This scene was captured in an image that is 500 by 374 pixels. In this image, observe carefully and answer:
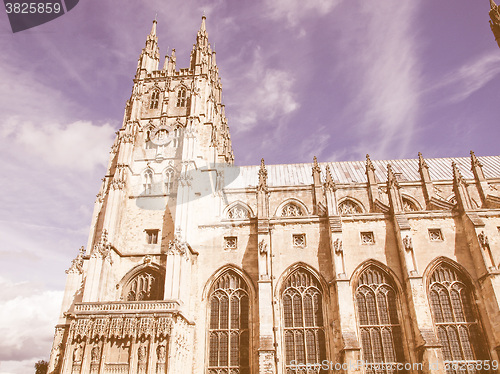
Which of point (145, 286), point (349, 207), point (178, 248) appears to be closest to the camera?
point (178, 248)

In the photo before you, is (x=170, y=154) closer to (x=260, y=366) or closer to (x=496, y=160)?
(x=260, y=366)

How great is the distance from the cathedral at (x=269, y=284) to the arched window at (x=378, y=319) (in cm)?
6

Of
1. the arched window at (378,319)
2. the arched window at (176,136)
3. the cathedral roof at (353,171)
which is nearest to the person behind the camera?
the arched window at (378,319)

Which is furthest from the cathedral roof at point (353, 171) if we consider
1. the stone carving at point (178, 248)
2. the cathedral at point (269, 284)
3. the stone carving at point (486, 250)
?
the stone carving at point (178, 248)

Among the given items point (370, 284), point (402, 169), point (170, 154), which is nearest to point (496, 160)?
point (402, 169)

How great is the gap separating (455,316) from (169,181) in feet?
65.7

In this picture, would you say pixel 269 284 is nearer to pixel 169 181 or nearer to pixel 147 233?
pixel 147 233

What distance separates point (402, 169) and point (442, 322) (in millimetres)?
16425

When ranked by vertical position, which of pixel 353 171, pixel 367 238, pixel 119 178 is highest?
pixel 353 171

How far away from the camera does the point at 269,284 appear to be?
21203 mm

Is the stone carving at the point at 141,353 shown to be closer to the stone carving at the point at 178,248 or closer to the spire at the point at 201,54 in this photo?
the stone carving at the point at 178,248

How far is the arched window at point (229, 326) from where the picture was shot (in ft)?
67.9

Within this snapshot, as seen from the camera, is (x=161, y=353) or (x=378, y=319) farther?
(x=378, y=319)

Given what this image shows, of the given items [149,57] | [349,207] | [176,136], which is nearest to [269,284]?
[349,207]
